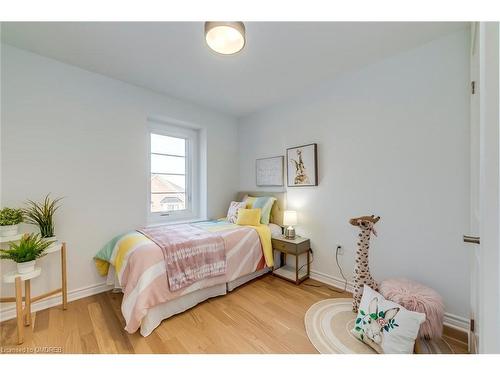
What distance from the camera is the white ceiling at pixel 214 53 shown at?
61.7 inches

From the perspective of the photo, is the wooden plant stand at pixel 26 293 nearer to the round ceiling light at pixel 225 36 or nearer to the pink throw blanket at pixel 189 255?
the pink throw blanket at pixel 189 255

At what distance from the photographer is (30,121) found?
188 centimetres

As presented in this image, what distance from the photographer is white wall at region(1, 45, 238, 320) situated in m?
1.81

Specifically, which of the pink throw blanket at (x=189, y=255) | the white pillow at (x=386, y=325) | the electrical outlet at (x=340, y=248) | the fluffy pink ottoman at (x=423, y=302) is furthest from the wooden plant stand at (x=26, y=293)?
the electrical outlet at (x=340, y=248)

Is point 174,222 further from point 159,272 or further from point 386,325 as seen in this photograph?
point 386,325

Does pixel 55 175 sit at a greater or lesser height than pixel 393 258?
greater

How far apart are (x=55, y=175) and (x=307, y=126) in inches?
116

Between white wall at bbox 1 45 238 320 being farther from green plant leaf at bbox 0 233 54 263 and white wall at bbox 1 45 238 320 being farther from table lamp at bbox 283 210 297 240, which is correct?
table lamp at bbox 283 210 297 240

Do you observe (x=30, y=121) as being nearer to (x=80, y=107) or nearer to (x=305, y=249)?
(x=80, y=107)

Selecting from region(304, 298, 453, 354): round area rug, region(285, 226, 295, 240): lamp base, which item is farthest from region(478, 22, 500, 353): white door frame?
region(285, 226, 295, 240): lamp base

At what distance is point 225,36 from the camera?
1255 mm

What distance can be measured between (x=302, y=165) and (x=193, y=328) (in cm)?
215

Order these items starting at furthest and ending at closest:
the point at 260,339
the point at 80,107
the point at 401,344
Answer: the point at 80,107, the point at 260,339, the point at 401,344

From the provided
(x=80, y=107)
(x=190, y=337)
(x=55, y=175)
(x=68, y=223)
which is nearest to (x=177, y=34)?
(x=80, y=107)
